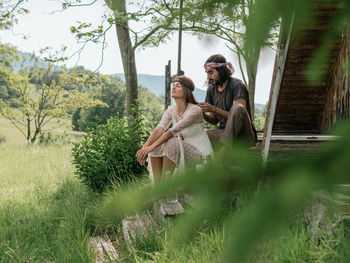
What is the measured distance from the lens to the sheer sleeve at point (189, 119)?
3393mm

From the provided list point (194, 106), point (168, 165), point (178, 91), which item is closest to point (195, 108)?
point (194, 106)

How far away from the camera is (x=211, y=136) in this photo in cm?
379

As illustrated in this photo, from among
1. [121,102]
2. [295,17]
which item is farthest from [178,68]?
[121,102]

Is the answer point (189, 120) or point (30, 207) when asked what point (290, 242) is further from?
point (30, 207)

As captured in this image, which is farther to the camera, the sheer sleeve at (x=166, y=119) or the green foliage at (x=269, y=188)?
the sheer sleeve at (x=166, y=119)

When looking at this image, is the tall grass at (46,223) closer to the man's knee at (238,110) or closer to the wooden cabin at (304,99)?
the man's knee at (238,110)

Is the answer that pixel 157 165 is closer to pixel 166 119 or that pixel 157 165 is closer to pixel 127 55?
pixel 166 119

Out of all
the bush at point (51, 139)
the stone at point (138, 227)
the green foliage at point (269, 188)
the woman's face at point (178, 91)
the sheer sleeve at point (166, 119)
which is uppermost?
the woman's face at point (178, 91)

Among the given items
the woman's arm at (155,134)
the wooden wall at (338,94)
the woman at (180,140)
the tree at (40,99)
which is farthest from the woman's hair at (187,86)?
the tree at (40,99)

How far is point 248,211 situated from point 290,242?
2.15 m

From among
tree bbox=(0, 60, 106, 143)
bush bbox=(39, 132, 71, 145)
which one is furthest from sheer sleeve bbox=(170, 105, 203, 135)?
tree bbox=(0, 60, 106, 143)

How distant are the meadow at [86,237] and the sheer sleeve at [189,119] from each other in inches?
35.3

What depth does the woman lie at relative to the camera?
3.34 m

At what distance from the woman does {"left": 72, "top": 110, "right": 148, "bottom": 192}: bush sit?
1.09m
